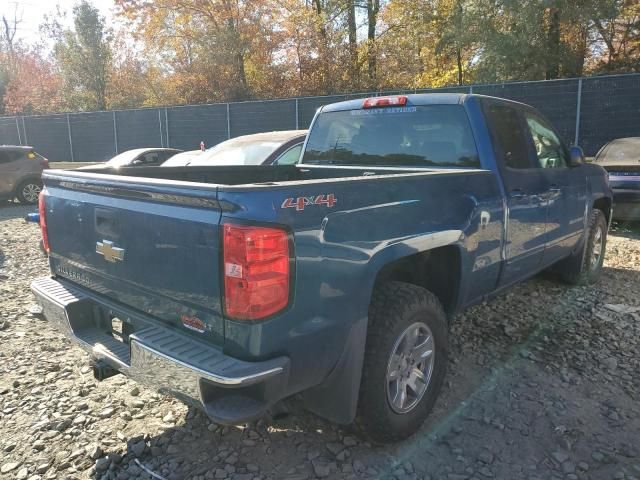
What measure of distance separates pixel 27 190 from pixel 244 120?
7948mm

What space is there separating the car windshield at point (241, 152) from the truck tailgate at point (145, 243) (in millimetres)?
3945

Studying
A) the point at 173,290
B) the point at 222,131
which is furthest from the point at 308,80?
the point at 173,290

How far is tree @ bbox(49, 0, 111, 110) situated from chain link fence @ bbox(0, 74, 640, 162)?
6737mm

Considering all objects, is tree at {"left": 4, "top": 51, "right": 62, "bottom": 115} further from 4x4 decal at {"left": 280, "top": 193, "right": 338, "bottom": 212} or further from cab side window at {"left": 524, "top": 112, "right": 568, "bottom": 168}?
4x4 decal at {"left": 280, "top": 193, "right": 338, "bottom": 212}

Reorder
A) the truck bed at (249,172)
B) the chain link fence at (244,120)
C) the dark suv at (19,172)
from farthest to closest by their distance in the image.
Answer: the chain link fence at (244,120) → the dark suv at (19,172) → the truck bed at (249,172)

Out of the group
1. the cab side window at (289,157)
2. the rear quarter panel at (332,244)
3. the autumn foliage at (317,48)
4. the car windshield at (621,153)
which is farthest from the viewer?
the autumn foliage at (317,48)

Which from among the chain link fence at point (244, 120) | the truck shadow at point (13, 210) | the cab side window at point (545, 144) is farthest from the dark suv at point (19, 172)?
the cab side window at point (545, 144)

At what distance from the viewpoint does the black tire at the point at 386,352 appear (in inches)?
104

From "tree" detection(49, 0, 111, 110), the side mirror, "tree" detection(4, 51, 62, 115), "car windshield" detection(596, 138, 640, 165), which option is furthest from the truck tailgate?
"tree" detection(4, 51, 62, 115)

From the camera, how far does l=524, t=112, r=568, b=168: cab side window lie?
4332 mm

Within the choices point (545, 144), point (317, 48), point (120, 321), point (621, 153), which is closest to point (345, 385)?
point (120, 321)

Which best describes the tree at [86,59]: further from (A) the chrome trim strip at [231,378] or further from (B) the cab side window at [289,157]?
(A) the chrome trim strip at [231,378]

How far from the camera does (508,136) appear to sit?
12.9 ft

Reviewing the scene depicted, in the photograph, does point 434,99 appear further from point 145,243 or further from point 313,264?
point 145,243
